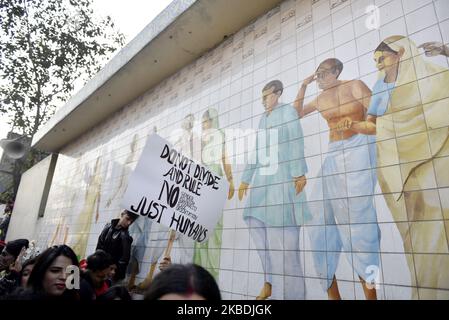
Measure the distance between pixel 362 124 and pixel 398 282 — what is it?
101 cm

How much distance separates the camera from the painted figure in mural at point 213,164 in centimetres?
266

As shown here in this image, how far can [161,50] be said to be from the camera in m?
3.99

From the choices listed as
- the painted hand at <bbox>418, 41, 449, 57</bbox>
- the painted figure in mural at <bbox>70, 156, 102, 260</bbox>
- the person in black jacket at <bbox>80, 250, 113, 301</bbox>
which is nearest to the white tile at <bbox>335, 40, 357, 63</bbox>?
the painted hand at <bbox>418, 41, 449, 57</bbox>

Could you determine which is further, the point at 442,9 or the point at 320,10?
the point at 320,10

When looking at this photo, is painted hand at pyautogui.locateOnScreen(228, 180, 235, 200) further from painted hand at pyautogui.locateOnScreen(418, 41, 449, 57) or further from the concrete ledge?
the concrete ledge

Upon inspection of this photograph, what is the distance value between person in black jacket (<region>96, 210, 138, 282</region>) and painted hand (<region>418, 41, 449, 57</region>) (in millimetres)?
3264

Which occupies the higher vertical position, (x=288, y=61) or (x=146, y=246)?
(x=288, y=61)

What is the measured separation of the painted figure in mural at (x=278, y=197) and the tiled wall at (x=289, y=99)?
6 centimetres

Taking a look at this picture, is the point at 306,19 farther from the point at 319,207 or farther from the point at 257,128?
the point at 319,207

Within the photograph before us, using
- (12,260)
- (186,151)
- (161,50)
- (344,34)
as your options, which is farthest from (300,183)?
(12,260)

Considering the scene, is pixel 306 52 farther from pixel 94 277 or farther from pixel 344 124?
pixel 94 277

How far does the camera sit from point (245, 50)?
10.5 ft

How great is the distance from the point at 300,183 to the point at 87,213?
4.35 meters
